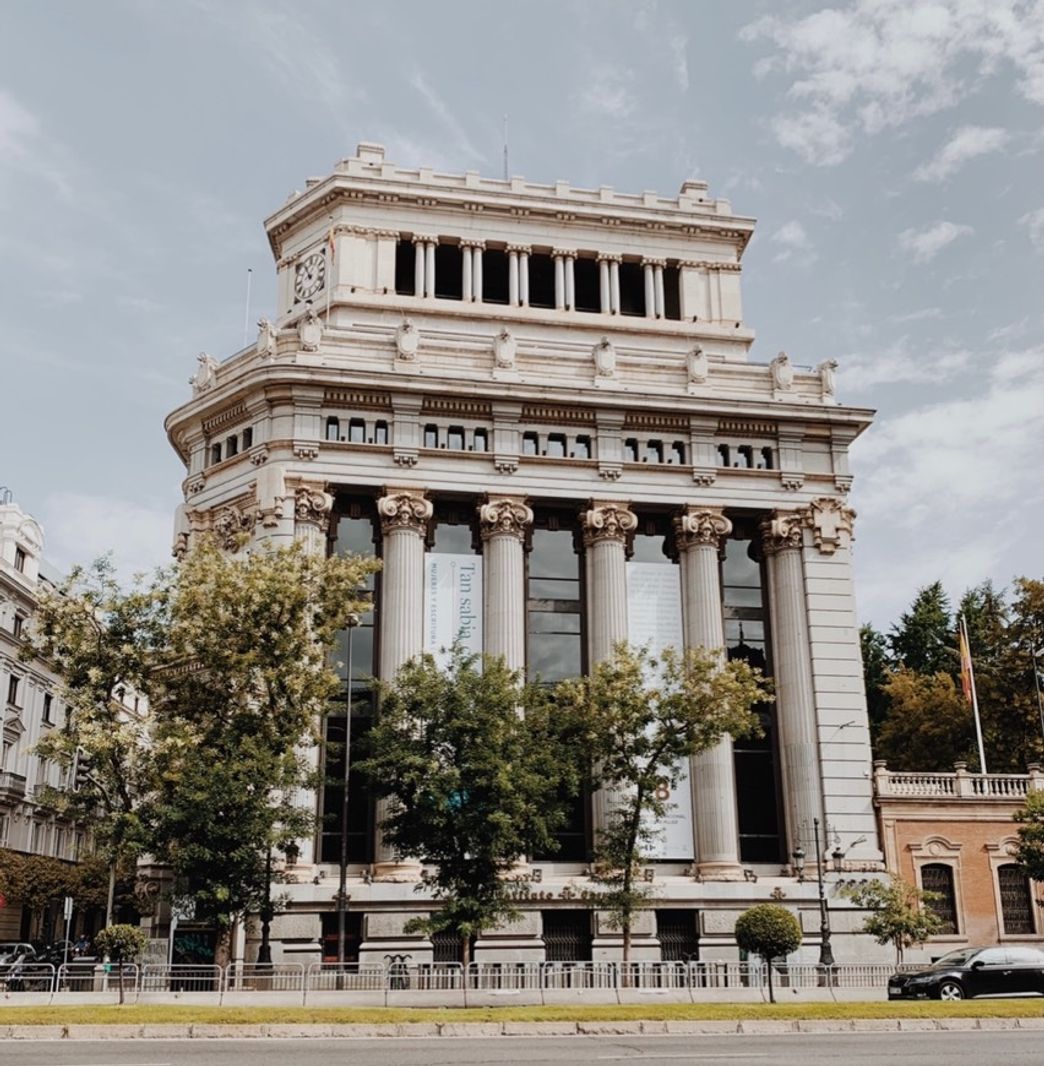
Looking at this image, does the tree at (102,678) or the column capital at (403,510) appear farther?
the column capital at (403,510)

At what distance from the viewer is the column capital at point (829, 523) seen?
53.7m

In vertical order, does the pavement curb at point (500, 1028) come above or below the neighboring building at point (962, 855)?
below

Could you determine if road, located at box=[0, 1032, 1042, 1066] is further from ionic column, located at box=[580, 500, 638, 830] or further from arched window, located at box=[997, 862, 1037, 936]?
arched window, located at box=[997, 862, 1037, 936]

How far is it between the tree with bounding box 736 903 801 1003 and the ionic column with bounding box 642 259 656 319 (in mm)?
34581

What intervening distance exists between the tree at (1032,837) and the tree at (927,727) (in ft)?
65.7

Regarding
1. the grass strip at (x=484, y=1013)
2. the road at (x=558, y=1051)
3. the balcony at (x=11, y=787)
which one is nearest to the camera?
the road at (x=558, y=1051)

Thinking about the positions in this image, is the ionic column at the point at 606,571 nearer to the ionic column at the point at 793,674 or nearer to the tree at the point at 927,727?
the ionic column at the point at 793,674

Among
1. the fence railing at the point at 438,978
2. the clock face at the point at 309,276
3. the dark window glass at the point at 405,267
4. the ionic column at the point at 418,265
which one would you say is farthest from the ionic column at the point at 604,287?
the fence railing at the point at 438,978

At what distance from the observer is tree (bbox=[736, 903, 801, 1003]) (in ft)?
111

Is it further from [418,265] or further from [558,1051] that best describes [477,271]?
[558,1051]

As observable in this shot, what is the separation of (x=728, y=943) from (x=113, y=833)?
76.2 ft

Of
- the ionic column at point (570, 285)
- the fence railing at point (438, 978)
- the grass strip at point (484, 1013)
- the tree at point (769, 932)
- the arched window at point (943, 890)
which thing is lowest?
the grass strip at point (484, 1013)

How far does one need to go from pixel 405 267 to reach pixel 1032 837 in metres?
38.3

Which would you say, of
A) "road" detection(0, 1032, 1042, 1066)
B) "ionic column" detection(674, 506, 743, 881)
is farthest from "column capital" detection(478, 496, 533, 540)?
"road" detection(0, 1032, 1042, 1066)
